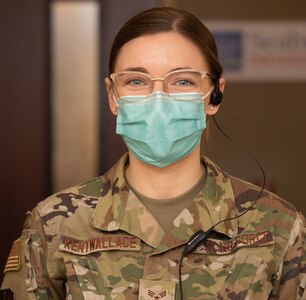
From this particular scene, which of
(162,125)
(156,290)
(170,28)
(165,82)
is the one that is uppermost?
(170,28)

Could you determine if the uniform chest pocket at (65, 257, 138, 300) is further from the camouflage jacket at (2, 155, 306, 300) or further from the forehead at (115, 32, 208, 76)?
the forehead at (115, 32, 208, 76)

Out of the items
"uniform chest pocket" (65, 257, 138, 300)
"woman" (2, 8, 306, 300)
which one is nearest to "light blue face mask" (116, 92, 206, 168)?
"woman" (2, 8, 306, 300)

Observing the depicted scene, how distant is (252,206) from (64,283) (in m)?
0.56

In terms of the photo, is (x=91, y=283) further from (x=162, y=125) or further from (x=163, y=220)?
(x=162, y=125)

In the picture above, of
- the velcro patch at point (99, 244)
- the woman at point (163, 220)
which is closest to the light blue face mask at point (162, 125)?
the woman at point (163, 220)

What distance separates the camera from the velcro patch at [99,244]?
7.21 ft

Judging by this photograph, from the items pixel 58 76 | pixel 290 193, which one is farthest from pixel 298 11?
pixel 58 76

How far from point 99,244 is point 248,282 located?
0.41 m

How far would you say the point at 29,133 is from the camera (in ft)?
12.8

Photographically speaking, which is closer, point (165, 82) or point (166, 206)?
point (165, 82)

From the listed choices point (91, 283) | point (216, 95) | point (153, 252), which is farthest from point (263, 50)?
point (91, 283)

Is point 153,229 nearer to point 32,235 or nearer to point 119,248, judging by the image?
point 119,248

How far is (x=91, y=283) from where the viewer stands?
2.16 m

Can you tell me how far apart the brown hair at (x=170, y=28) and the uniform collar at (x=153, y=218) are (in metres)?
0.33
